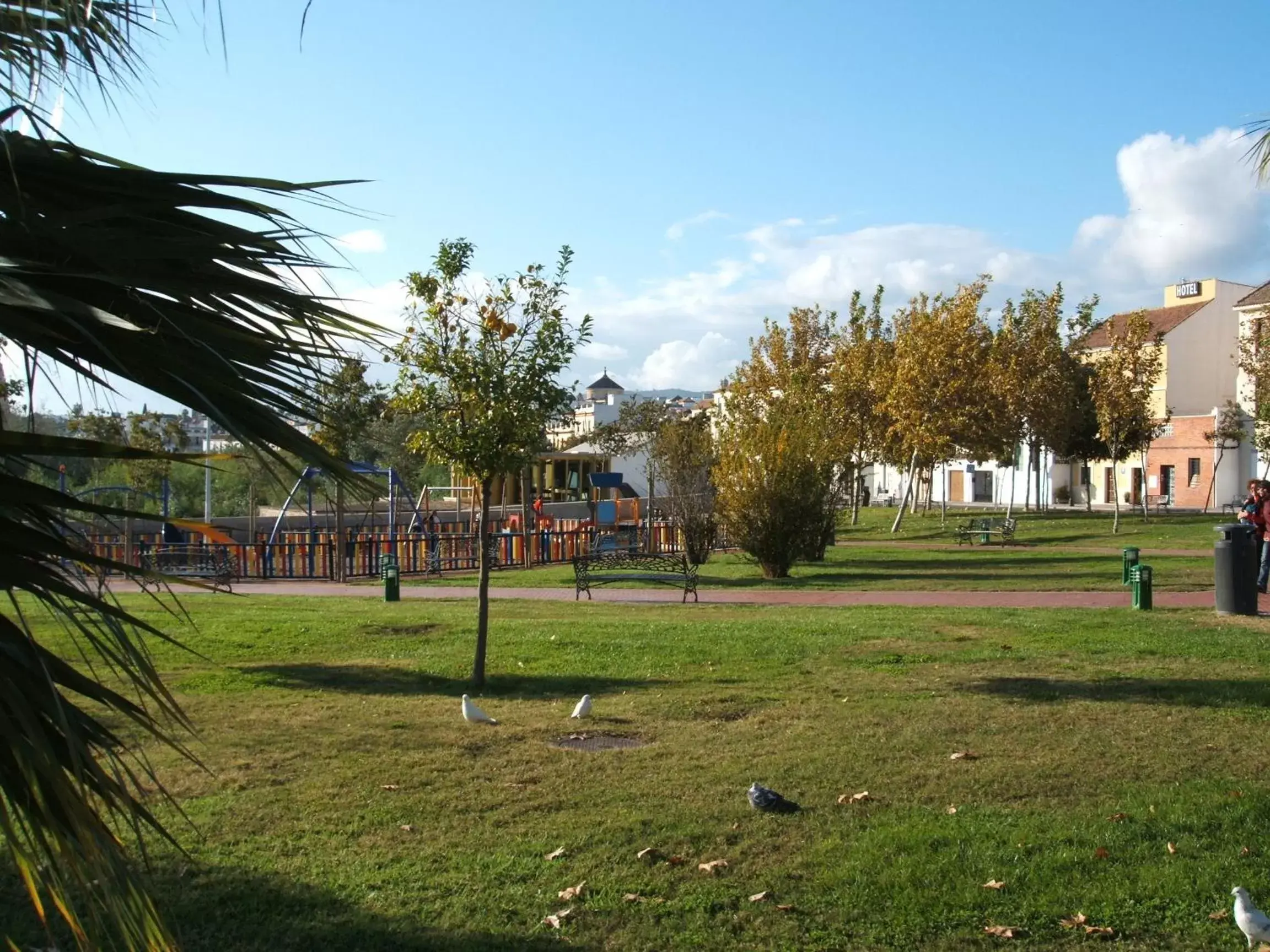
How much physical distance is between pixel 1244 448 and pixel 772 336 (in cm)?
2059

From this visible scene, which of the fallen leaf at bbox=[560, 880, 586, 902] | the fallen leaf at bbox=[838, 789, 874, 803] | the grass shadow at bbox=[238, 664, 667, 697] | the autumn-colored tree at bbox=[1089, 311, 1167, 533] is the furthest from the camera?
the autumn-colored tree at bbox=[1089, 311, 1167, 533]

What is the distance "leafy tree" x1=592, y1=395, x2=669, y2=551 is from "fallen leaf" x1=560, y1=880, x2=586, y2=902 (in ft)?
99.1

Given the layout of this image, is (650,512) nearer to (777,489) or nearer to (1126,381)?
(777,489)

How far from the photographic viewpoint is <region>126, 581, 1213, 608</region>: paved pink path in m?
16.8

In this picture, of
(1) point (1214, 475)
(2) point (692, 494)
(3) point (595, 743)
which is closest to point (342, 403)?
(3) point (595, 743)

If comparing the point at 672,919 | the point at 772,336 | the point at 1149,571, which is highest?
the point at 772,336

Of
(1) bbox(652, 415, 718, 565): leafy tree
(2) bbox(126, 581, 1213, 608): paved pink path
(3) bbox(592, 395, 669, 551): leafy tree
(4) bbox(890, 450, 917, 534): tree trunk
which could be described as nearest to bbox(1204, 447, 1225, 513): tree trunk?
(4) bbox(890, 450, 917, 534): tree trunk

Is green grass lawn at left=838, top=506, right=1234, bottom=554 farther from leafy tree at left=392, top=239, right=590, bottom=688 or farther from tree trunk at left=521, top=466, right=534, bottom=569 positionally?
leafy tree at left=392, top=239, right=590, bottom=688

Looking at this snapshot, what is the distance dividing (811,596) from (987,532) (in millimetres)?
14717

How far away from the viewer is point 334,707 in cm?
977

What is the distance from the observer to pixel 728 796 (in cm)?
689

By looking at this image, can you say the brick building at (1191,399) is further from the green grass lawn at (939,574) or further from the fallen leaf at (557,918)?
the fallen leaf at (557,918)

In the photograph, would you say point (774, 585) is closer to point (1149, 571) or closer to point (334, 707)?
point (1149, 571)

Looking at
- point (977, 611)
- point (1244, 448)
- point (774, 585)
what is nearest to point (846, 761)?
point (977, 611)
